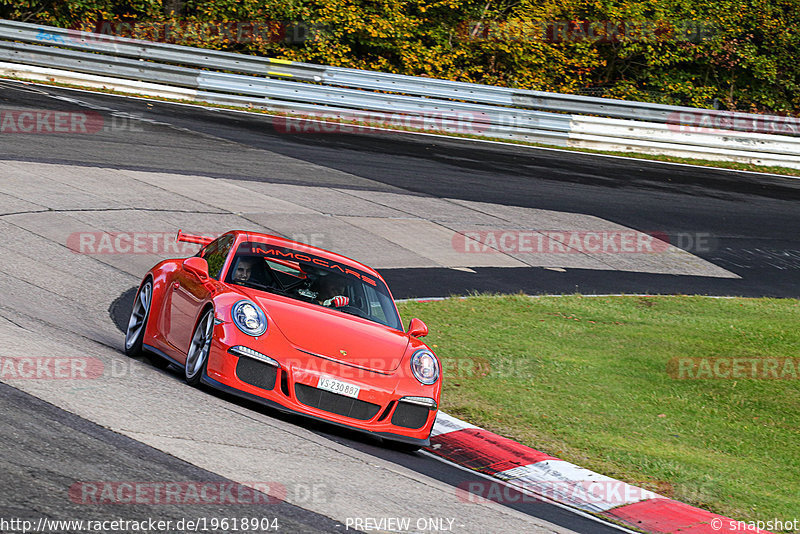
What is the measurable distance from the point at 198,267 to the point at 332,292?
1119 mm

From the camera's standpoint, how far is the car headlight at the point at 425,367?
7668mm

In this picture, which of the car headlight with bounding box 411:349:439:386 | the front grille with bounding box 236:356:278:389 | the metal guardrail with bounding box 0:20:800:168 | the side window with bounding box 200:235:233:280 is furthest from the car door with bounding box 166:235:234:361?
the metal guardrail with bounding box 0:20:800:168

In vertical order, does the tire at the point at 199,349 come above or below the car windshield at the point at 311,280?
below

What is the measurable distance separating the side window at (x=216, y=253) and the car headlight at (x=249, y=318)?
84cm

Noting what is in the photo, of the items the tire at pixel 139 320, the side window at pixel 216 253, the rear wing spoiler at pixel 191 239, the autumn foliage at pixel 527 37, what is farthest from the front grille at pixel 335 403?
the autumn foliage at pixel 527 37

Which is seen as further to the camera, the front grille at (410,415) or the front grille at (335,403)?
the front grille at (410,415)

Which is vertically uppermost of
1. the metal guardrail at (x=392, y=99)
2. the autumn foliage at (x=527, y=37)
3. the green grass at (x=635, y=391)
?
the autumn foliage at (x=527, y=37)

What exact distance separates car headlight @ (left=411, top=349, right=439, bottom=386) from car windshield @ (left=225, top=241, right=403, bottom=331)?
0.66m

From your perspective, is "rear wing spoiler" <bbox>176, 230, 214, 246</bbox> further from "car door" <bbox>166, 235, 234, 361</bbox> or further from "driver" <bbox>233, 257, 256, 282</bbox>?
"driver" <bbox>233, 257, 256, 282</bbox>

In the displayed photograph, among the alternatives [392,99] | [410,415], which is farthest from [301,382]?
[392,99]

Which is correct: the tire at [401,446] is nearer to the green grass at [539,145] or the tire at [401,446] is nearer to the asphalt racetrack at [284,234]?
the asphalt racetrack at [284,234]

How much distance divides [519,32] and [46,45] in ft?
43.8

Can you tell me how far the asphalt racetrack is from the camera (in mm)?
5605

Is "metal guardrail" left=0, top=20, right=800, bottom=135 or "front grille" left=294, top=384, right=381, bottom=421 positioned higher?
"metal guardrail" left=0, top=20, right=800, bottom=135
